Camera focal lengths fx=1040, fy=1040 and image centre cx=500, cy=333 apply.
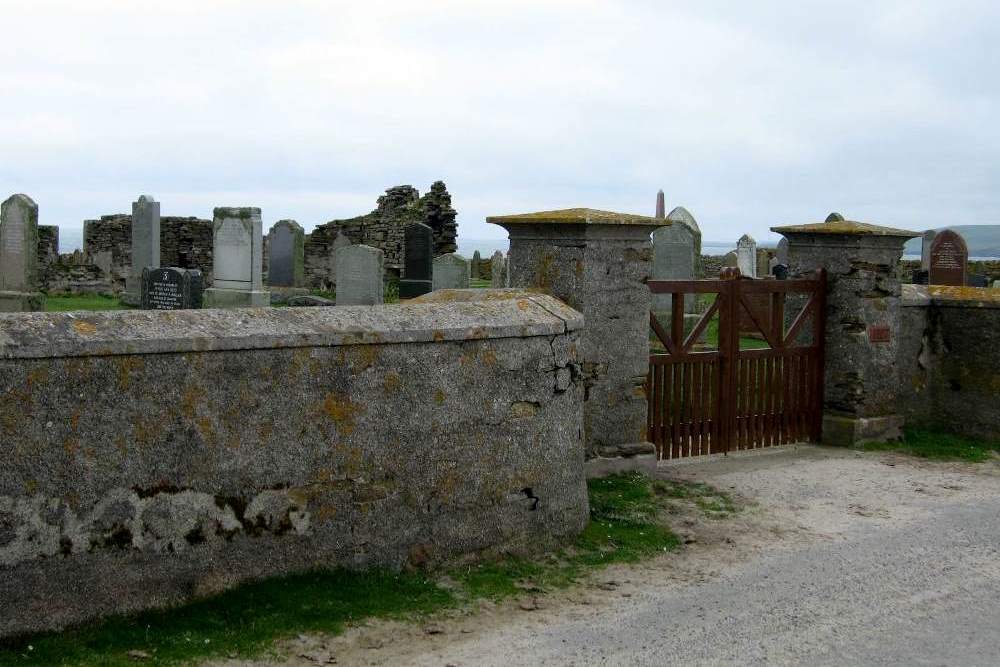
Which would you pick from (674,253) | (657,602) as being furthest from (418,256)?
(657,602)

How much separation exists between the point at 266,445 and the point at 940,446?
737cm

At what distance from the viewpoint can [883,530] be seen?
702cm

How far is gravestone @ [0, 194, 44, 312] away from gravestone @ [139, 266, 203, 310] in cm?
489

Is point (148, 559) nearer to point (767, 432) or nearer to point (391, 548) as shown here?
point (391, 548)

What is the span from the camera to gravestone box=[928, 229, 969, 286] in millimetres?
21109

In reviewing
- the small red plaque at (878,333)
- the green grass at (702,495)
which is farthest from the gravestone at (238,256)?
the green grass at (702,495)

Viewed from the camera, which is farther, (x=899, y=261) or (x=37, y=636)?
(x=899, y=261)

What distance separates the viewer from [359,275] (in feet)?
57.3

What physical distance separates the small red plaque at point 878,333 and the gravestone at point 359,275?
924 cm

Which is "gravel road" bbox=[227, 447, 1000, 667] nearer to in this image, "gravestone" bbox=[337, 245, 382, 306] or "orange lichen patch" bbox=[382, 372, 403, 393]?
"orange lichen patch" bbox=[382, 372, 403, 393]

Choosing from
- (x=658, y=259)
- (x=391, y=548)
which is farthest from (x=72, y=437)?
(x=658, y=259)

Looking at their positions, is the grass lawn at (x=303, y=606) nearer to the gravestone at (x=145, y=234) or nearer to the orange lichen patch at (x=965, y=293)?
the orange lichen patch at (x=965, y=293)

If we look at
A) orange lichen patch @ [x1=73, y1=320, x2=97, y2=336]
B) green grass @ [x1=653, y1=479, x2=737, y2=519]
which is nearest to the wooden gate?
green grass @ [x1=653, y1=479, x2=737, y2=519]

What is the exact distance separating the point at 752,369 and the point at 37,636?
6607 millimetres
